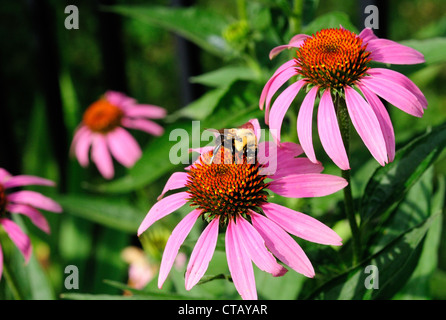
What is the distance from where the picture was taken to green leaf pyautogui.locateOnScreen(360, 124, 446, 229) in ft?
1.95

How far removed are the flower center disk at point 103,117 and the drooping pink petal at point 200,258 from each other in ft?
3.11

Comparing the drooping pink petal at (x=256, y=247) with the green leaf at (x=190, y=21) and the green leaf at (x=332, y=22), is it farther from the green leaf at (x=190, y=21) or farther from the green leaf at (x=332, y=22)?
the green leaf at (x=190, y=21)

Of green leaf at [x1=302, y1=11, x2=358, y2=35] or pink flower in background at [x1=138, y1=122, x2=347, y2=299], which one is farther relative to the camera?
green leaf at [x1=302, y1=11, x2=358, y2=35]

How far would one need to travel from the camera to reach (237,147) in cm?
58

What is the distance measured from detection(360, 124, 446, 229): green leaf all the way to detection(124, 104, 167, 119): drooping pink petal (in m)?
0.83

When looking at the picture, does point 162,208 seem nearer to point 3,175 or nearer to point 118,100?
point 3,175

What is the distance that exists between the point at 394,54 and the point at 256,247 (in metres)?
0.26

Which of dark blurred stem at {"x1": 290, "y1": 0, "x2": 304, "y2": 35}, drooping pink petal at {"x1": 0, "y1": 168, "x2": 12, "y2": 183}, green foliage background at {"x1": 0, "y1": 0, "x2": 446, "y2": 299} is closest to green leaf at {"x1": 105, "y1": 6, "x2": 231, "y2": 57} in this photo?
green foliage background at {"x1": 0, "y1": 0, "x2": 446, "y2": 299}

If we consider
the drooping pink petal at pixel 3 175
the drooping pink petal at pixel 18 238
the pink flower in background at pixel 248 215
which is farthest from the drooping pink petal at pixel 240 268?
the drooping pink petal at pixel 3 175

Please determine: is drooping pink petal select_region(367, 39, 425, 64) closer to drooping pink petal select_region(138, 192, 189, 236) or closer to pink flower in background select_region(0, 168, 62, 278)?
drooping pink petal select_region(138, 192, 189, 236)

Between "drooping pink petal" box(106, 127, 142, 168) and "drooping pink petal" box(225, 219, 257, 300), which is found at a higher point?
"drooping pink petal" box(106, 127, 142, 168)
